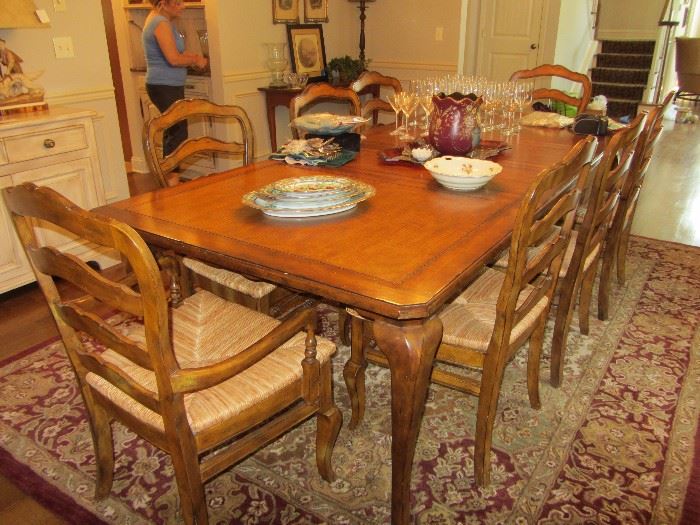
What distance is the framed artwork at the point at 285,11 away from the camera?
455 cm

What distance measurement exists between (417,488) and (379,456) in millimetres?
169

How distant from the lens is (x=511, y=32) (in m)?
5.50

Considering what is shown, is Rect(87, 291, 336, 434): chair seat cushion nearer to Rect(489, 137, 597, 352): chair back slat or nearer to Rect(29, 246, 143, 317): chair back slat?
Rect(29, 246, 143, 317): chair back slat

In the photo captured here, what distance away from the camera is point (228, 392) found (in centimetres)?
130

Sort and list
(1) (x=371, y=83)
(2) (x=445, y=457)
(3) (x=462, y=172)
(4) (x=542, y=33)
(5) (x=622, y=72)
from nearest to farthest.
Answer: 1. (2) (x=445, y=457)
2. (3) (x=462, y=172)
3. (1) (x=371, y=83)
4. (4) (x=542, y=33)
5. (5) (x=622, y=72)

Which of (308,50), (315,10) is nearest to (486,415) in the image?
(308,50)

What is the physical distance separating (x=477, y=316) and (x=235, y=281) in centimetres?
83

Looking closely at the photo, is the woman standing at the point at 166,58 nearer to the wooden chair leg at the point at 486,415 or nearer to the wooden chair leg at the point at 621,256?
the wooden chair leg at the point at 621,256

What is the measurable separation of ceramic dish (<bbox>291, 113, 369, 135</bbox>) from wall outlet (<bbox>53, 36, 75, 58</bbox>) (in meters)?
1.74

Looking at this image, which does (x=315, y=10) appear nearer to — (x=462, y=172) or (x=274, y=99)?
(x=274, y=99)

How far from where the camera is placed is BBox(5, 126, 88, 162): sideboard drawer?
2551 mm

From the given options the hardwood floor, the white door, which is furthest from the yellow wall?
the white door

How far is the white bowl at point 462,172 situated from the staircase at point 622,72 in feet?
19.9

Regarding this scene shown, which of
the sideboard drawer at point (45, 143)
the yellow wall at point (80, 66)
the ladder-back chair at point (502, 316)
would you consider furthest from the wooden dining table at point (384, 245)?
the yellow wall at point (80, 66)
